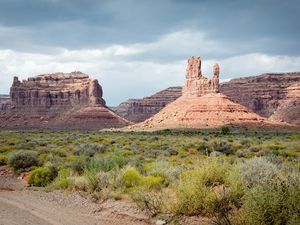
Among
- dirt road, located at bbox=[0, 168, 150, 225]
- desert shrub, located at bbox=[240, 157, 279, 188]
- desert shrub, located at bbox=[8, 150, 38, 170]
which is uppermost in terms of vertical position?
desert shrub, located at bbox=[240, 157, 279, 188]

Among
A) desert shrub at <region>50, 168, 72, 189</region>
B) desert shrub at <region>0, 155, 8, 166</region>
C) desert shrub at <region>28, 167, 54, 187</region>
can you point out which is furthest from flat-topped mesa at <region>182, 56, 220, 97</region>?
desert shrub at <region>50, 168, 72, 189</region>

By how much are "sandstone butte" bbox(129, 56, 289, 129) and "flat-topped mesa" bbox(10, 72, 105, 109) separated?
4648 cm

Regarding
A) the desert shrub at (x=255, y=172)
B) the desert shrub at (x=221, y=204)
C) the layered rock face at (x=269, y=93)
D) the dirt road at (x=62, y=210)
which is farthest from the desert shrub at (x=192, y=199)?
the layered rock face at (x=269, y=93)

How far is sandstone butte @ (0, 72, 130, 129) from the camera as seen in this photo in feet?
455

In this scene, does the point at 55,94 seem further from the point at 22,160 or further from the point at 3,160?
the point at 22,160

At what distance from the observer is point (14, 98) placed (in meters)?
160

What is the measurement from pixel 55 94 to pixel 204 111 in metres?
80.8

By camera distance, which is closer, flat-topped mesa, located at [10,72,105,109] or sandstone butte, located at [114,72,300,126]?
sandstone butte, located at [114,72,300,126]

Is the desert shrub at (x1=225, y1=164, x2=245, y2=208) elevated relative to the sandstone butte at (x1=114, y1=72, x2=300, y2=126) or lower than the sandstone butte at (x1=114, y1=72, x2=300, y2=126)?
lower

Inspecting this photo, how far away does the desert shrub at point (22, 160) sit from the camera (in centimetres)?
1922

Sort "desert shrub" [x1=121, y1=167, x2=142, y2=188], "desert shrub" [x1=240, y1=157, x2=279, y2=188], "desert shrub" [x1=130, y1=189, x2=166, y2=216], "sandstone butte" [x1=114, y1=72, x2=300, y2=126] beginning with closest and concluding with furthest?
"desert shrub" [x1=240, y1=157, x2=279, y2=188]
"desert shrub" [x1=130, y1=189, x2=166, y2=216]
"desert shrub" [x1=121, y1=167, x2=142, y2=188]
"sandstone butte" [x1=114, y1=72, x2=300, y2=126]

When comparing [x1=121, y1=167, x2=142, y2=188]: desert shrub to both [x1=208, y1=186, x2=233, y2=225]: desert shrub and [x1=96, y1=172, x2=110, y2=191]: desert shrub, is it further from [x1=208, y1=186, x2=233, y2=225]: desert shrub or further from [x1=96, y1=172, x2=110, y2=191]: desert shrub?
[x1=208, y1=186, x2=233, y2=225]: desert shrub

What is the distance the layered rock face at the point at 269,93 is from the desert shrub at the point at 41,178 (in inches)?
4774

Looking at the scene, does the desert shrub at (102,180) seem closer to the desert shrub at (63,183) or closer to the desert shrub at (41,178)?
the desert shrub at (63,183)
